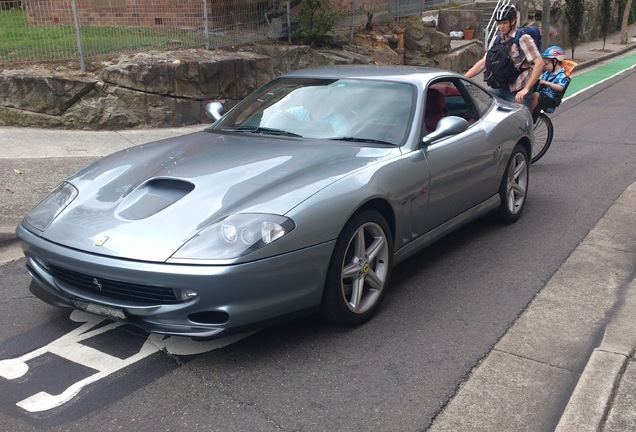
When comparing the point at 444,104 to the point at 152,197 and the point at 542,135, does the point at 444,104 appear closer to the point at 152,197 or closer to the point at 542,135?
the point at 152,197

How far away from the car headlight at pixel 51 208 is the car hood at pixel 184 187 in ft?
0.17

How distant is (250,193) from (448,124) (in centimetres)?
168

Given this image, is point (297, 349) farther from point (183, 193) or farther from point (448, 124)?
point (448, 124)

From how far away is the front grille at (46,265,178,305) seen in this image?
372 centimetres

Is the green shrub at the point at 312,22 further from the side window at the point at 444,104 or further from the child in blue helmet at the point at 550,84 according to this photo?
the side window at the point at 444,104

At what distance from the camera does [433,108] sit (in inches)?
223

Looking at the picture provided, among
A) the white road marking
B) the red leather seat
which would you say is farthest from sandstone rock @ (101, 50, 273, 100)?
the white road marking

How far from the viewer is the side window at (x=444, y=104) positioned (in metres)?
5.62

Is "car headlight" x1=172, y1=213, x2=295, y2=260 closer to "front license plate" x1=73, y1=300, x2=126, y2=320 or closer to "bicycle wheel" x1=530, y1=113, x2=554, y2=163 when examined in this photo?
"front license plate" x1=73, y1=300, x2=126, y2=320

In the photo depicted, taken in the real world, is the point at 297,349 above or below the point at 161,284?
below

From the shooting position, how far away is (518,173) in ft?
21.8

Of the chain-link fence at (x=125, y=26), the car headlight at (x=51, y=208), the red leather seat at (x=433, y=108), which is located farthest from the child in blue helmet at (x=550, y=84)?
the car headlight at (x=51, y=208)

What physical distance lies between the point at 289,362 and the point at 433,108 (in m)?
2.56

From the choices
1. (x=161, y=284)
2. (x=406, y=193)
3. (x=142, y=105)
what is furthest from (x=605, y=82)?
(x=161, y=284)
